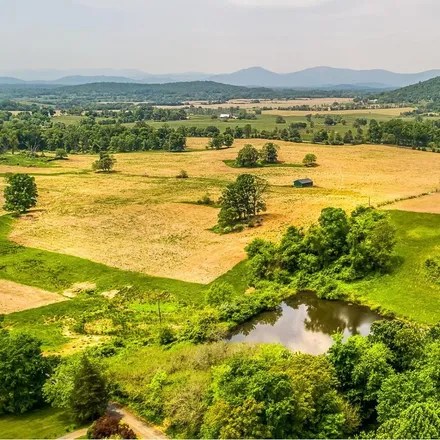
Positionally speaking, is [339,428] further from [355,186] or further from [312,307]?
[355,186]

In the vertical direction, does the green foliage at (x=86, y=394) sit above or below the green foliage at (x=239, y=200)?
below

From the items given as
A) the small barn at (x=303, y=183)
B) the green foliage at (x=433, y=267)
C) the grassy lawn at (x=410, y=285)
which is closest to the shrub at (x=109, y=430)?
the grassy lawn at (x=410, y=285)

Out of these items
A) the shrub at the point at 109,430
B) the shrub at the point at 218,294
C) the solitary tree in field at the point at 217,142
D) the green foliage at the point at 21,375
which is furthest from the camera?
the solitary tree in field at the point at 217,142

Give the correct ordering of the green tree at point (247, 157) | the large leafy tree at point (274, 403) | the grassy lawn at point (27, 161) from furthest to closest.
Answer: the grassy lawn at point (27, 161) < the green tree at point (247, 157) < the large leafy tree at point (274, 403)

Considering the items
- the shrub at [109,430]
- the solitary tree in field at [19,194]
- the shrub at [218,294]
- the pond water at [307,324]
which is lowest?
the pond water at [307,324]

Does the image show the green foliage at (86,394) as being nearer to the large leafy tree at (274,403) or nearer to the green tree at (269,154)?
the large leafy tree at (274,403)

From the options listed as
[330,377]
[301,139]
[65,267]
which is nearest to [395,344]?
[330,377]

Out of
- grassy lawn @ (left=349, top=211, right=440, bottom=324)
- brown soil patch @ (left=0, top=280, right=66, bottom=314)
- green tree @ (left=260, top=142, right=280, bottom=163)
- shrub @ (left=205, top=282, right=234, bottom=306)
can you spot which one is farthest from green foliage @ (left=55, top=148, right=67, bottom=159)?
shrub @ (left=205, top=282, right=234, bottom=306)
